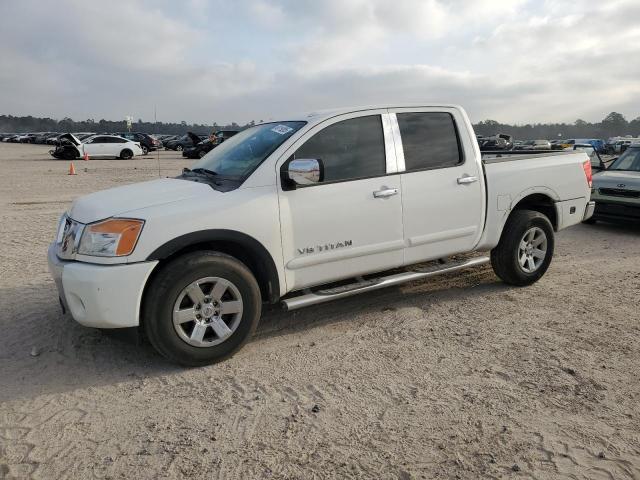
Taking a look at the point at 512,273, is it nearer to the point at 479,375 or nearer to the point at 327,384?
the point at 479,375

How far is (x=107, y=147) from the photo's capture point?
31219 millimetres

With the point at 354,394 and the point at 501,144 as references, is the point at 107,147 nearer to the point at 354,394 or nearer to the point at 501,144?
the point at 501,144

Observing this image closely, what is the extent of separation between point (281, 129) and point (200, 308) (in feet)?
5.63

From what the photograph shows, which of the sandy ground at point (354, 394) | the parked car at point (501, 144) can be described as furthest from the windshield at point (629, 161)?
the sandy ground at point (354, 394)

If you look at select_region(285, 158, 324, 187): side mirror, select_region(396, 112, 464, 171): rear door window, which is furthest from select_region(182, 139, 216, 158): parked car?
select_region(285, 158, 324, 187): side mirror

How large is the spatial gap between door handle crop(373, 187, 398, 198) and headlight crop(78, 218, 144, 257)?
6.28 feet

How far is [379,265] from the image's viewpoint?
4.43 m

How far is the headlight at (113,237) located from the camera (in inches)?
135

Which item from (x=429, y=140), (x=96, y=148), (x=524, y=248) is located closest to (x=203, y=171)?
(x=429, y=140)

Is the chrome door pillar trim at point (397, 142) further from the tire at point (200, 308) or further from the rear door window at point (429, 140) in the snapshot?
the tire at point (200, 308)

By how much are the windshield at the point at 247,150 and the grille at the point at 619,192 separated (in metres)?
6.93

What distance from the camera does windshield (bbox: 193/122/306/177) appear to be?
13.6 ft

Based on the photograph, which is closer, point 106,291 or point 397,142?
point 106,291

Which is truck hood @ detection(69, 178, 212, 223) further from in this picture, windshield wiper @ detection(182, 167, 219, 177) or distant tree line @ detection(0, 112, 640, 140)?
distant tree line @ detection(0, 112, 640, 140)
